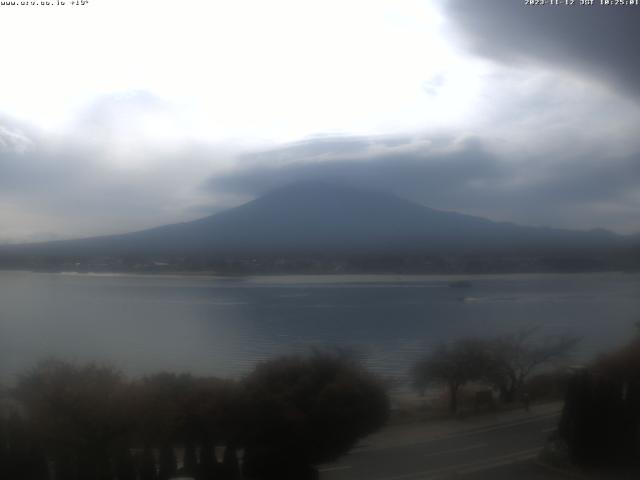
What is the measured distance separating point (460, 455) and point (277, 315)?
1711 millimetres

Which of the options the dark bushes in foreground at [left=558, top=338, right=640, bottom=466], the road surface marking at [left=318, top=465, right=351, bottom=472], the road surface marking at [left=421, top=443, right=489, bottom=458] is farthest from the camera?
the dark bushes in foreground at [left=558, top=338, right=640, bottom=466]

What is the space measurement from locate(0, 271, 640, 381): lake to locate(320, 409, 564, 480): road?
57 centimetres

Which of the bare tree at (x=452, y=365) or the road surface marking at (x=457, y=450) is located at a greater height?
the bare tree at (x=452, y=365)

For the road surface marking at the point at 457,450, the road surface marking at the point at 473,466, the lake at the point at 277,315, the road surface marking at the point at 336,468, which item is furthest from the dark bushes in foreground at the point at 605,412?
the road surface marking at the point at 336,468

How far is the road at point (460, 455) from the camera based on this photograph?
4.42 m

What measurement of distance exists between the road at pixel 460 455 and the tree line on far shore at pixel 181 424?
0.64 ft

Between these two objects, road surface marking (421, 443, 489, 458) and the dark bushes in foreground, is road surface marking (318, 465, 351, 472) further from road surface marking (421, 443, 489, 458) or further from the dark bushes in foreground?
the dark bushes in foreground

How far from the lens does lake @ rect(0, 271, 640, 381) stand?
459cm

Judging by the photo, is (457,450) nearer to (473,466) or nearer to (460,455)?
(460,455)

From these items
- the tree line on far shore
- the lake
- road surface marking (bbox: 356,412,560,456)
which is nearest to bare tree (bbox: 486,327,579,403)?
the lake

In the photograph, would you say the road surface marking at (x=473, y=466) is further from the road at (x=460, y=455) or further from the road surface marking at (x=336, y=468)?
the road surface marking at (x=336, y=468)

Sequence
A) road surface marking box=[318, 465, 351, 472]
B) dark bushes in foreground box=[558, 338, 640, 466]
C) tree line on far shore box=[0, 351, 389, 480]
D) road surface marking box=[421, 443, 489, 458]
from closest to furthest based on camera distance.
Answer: tree line on far shore box=[0, 351, 389, 480] < road surface marking box=[318, 465, 351, 472] < road surface marking box=[421, 443, 489, 458] < dark bushes in foreground box=[558, 338, 640, 466]

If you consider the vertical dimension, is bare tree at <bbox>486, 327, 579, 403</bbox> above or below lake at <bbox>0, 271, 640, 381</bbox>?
below

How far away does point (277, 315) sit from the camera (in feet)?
15.6
